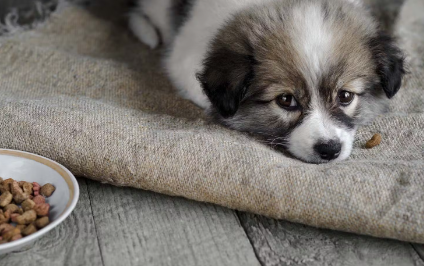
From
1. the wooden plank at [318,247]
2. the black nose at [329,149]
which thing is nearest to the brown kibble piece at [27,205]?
the wooden plank at [318,247]

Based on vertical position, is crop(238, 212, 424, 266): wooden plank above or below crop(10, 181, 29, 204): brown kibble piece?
above

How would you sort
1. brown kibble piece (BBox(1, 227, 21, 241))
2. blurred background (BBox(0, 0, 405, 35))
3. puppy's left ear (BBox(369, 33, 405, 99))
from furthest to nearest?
1. blurred background (BBox(0, 0, 405, 35))
2. puppy's left ear (BBox(369, 33, 405, 99))
3. brown kibble piece (BBox(1, 227, 21, 241))

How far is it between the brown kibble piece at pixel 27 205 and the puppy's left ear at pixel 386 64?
1.76 meters

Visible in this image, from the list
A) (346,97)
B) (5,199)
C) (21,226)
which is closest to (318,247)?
(346,97)

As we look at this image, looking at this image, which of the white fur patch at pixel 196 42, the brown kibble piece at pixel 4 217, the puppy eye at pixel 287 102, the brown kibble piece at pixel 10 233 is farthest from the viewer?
the white fur patch at pixel 196 42

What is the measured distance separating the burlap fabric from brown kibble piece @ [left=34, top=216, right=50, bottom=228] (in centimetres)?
36

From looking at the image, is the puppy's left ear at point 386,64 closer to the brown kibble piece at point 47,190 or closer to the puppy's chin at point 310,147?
the puppy's chin at point 310,147

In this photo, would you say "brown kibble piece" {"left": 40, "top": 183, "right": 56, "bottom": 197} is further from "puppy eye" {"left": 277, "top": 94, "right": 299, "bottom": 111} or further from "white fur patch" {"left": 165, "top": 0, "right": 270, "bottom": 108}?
"puppy eye" {"left": 277, "top": 94, "right": 299, "bottom": 111}

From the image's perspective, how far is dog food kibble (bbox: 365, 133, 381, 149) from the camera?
8.64 ft

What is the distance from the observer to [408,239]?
208 cm

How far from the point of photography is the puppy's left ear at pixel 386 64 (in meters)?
2.69

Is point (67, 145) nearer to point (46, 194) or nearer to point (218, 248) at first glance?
point (46, 194)

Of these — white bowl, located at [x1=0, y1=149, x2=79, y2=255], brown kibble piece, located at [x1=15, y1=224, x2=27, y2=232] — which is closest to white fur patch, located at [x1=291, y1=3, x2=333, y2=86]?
white bowl, located at [x1=0, y1=149, x2=79, y2=255]

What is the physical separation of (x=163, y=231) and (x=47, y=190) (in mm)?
527
